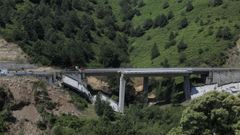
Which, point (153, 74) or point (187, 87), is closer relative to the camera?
point (153, 74)

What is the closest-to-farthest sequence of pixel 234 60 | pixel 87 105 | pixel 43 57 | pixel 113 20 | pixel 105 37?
pixel 87 105 < pixel 43 57 < pixel 234 60 < pixel 105 37 < pixel 113 20

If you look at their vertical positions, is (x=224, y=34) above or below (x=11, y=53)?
above

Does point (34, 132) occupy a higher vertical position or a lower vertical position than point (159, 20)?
lower

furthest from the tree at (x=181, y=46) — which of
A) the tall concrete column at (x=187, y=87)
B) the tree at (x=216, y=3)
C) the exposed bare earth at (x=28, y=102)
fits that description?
the exposed bare earth at (x=28, y=102)

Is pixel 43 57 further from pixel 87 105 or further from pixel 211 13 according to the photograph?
pixel 211 13

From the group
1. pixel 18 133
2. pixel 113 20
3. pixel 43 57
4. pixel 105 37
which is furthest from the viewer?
pixel 113 20

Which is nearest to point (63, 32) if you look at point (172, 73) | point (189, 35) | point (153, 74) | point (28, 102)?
point (189, 35)

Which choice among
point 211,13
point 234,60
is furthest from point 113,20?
point 234,60

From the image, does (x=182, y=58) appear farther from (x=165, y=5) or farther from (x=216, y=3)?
(x=165, y=5)

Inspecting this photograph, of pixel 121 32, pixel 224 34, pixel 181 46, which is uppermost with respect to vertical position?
pixel 224 34
